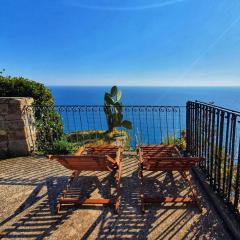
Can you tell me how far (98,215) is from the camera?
124 inches

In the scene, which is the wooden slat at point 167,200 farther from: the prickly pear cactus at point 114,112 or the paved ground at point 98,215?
the prickly pear cactus at point 114,112

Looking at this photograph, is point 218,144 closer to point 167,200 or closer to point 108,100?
point 167,200

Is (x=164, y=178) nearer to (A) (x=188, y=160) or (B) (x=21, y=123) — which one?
(A) (x=188, y=160)

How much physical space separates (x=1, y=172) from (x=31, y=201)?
1639 millimetres

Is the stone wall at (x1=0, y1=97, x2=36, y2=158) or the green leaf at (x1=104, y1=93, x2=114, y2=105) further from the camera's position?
the green leaf at (x1=104, y1=93, x2=114, y2=105)

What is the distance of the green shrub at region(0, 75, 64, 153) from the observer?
6.37 metres

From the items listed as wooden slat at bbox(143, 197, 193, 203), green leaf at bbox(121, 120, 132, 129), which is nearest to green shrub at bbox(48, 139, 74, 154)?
wooden slat at bbox(143, 197, 193, 203)

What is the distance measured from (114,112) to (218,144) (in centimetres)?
A: 606

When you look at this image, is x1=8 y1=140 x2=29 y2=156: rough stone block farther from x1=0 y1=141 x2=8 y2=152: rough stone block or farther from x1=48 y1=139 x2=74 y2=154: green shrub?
x1=48 y1=139 x2=74 y2=154: green shrub

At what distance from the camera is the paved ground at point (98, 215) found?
278 centimetres

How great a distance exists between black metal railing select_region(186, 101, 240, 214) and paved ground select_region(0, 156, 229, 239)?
36cm

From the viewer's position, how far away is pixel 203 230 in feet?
9.10

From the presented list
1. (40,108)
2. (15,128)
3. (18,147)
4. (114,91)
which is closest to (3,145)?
(18,147)

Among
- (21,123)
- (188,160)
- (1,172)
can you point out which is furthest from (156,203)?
(21,123)
